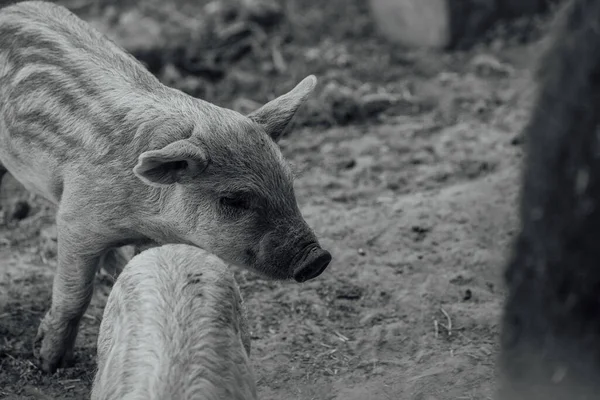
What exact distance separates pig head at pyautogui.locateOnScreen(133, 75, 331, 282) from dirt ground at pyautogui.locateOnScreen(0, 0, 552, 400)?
2.46ft

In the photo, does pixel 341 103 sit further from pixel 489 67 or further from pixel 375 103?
pixel 489 67

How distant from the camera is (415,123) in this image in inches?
347

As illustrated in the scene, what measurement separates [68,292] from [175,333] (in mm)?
1847

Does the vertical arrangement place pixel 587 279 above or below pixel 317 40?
above

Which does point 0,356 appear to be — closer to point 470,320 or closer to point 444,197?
point 470,320

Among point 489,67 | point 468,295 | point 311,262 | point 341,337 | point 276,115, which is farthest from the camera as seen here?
point 489,67

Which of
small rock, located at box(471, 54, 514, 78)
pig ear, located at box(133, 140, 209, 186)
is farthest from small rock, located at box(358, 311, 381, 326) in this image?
small rock, located at box(471, 54, 514, 78)

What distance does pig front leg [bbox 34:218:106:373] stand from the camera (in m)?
5.45

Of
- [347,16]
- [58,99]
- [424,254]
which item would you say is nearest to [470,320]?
[424,254]

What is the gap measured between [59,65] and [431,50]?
215 inches

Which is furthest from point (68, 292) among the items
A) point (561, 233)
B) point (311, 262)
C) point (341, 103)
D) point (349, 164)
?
point (341, 103)

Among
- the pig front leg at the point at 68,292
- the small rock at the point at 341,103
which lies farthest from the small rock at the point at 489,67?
the pig front leg at the point at 68,292

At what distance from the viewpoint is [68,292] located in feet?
18.2

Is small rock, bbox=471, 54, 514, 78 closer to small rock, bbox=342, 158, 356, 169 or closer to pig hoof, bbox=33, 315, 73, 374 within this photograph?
small rock, bbox=342, 158, 356, 169
